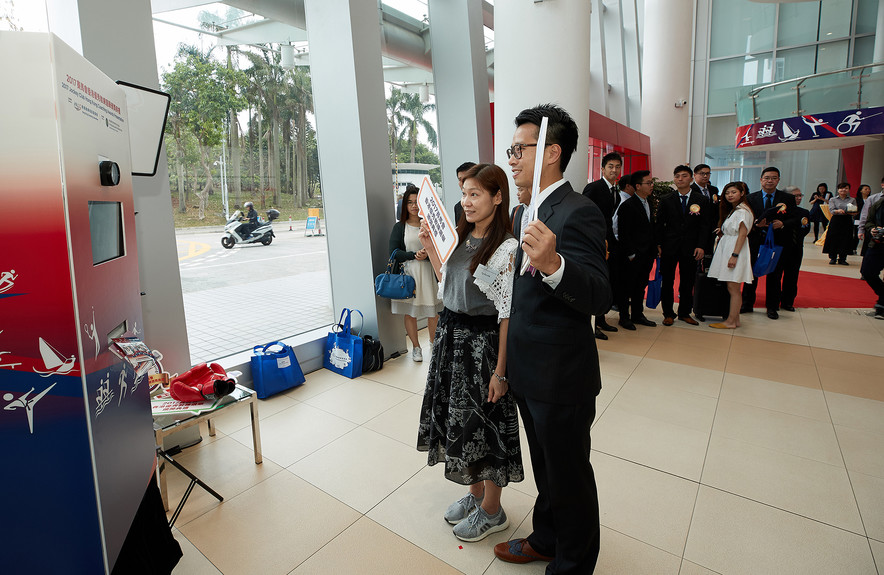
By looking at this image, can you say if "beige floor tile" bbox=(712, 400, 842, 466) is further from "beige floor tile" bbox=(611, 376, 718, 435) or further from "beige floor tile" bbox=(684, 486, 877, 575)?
"beige floor tile" bbox=(684, 486, 877, 575)

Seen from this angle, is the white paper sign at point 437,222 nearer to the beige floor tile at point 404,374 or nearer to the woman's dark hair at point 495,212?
the woman's dark hair at point 495,212

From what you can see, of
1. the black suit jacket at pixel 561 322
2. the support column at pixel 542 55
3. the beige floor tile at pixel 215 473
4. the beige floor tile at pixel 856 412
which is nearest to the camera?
the black suit jacket at pixel 561 322

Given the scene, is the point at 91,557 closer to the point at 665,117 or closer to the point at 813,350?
the point at 813,350

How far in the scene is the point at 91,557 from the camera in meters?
1.16

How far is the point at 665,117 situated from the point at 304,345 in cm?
Answer: 1116

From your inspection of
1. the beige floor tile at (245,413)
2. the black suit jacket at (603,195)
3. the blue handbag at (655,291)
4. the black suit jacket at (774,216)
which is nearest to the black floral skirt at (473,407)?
the beige floor tile at (245,413)

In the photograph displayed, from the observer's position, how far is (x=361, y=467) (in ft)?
8.71

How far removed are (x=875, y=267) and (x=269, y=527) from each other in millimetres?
6972

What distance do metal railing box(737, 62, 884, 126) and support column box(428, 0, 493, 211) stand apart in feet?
27.8

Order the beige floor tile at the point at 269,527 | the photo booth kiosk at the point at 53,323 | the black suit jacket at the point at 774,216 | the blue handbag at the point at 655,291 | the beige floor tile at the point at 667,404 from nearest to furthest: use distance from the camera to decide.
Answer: the photo booth kiosk at the point at 53,323 → the beige floor tile at the point at 269,527 → the beige floor tile at the point at 667,404 → the black suit jacket at the point at 774,216 → the blue handbag at the point at 655,291

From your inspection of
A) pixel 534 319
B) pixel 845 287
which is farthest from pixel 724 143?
pixel 534 319

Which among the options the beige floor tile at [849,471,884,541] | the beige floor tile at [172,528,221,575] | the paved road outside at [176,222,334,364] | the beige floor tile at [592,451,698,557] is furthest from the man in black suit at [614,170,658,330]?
the beige floor tile at [172,528,221,575]

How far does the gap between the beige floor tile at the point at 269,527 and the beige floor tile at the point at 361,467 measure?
8 centimetres

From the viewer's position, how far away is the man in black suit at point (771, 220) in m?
5.52
